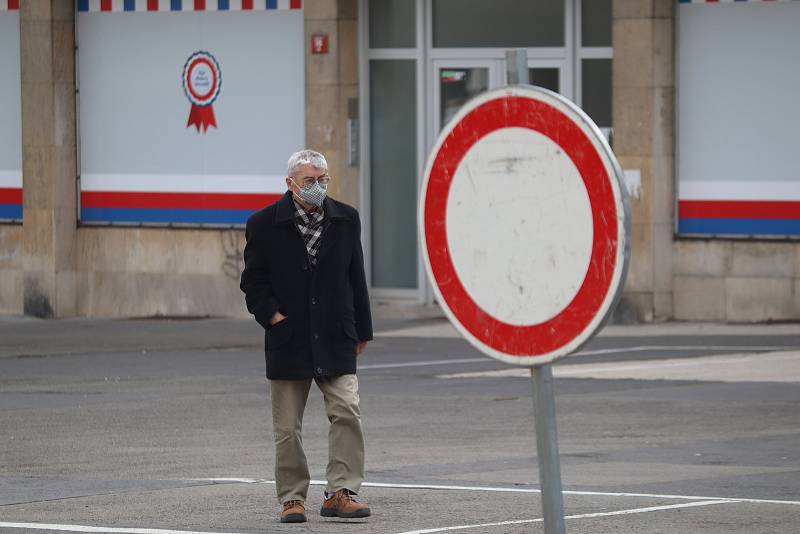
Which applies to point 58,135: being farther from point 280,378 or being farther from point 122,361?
point 280,378

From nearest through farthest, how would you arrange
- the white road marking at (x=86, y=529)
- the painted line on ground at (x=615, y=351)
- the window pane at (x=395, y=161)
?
the white road marking at (x=86, y=529) < the painted line on ground at (x=615, y=351) < the window pane at (x=395, y=161)

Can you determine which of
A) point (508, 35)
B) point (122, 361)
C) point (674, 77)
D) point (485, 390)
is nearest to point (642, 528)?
point (485, 390)

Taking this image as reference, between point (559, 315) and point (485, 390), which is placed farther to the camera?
point (485, 390)

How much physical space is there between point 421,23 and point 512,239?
1686 centimetres

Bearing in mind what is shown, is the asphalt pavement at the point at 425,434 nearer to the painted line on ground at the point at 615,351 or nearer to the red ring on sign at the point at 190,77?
the painted line on ground at the point at 615,351

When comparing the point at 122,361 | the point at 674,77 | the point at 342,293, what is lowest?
the point at 122,361

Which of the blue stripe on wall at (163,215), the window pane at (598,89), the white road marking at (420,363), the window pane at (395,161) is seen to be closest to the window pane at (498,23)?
the window pane at (598,89)

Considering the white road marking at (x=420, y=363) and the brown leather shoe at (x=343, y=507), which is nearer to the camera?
the brown leather shoe at (x=343, y=507)

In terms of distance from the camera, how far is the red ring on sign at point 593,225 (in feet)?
14.0

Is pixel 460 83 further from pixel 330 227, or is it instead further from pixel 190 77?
pixel 330 227

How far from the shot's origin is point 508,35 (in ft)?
68.3

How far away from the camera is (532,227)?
4340 millimetres

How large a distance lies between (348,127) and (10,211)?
440 centimetres

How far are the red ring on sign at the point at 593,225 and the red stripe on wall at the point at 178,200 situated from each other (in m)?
16.5
